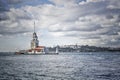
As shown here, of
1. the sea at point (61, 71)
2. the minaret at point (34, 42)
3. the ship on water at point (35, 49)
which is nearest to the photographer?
the sea at point (61, 71)

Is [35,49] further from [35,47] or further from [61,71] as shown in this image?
[61,71]

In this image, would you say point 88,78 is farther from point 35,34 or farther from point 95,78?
point 35,34

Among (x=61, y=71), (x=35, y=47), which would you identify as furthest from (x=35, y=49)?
(x=61, y=71)

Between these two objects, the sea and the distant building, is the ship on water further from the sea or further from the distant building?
the sea

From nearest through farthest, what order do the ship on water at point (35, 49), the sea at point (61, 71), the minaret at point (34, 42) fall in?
the sea at point (61, 71)
the ship on water at point (35, 49)
the minaret at point (34, 42)

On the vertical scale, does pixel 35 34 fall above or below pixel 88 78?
above

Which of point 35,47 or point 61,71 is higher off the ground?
point 35,47

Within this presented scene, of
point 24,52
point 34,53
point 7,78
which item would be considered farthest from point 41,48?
point 7,78

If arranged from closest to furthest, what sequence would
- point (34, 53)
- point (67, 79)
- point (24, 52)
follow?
1. point (67, 79)
2. point (34, 53)
3. point (24, 52)

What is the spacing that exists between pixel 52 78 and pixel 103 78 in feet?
14.8

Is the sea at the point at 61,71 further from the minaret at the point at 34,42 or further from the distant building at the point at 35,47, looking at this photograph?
the minaret at the point at 34,42

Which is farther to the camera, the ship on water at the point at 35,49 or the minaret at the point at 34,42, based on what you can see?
the minaret at the point at 34,42

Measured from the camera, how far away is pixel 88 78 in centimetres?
2206

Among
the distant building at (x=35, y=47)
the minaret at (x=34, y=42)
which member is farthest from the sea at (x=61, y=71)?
the minaret at (x=34, y=42)
